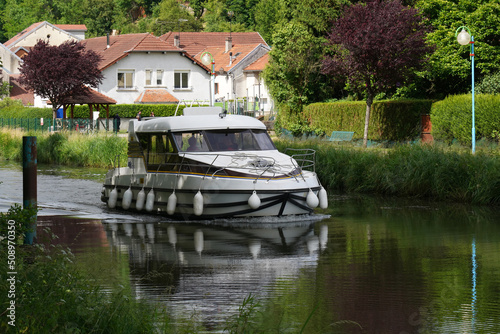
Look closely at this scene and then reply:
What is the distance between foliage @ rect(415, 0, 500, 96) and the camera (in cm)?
3659

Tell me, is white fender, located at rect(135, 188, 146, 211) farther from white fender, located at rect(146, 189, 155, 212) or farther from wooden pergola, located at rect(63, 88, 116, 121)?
wooden pergola, located at rect(63, 88, 116, 121)

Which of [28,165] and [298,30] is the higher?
[298,30]

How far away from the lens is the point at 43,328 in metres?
6.55

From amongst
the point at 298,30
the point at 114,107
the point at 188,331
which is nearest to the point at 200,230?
the point at 188,331

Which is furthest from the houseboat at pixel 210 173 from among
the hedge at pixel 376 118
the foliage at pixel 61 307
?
the hedge at pixel 376 118

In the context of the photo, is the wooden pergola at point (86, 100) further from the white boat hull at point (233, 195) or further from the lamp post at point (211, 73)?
the white boat hull at point (233, 195)

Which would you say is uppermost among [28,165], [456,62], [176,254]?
[456,62]

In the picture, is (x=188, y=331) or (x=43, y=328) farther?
(x=188, y=331)

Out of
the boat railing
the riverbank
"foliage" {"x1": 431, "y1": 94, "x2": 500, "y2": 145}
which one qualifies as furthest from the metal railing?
"foliage" {"x1": 431, "y1": 94, "x2": 500, "y2": 145}

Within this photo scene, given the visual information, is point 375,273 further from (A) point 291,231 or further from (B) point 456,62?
(B) point 456,62

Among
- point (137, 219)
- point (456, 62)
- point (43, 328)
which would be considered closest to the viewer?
point (43, 328)

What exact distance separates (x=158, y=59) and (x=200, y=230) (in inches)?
2165

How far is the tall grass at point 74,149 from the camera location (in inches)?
1388

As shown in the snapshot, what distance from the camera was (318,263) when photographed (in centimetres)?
A: 1310
